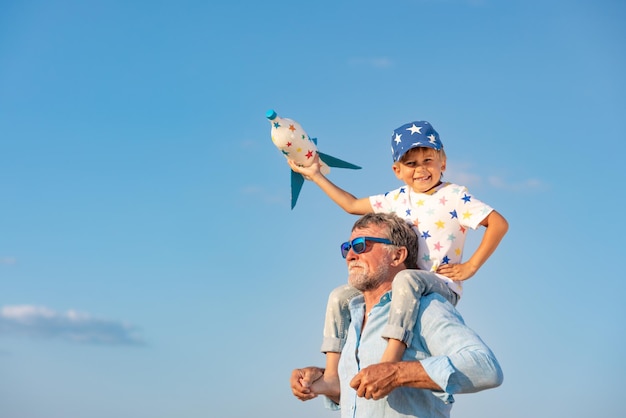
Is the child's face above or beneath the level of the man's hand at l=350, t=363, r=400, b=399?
above

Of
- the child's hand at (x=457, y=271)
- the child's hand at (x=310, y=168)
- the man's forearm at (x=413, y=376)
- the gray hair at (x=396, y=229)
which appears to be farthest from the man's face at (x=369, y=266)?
the child's hand at (x=310, y=168)

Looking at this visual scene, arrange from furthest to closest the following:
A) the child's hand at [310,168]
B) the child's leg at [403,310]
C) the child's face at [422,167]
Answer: the child's hand at [310,168] < the child's face at [422,167] < the child's leg at [403,310]

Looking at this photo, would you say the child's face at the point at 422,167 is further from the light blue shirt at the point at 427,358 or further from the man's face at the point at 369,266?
the light blue shirt at the point at 427,358

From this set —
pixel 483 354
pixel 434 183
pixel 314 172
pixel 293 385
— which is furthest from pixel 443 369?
pixel 314 172

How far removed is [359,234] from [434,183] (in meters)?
1.18

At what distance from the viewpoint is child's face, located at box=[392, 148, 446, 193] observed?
812 centimetres

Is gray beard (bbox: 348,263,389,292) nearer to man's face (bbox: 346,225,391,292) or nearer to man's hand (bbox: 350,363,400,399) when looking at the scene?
man's face (bbox: 346,225,391,292)

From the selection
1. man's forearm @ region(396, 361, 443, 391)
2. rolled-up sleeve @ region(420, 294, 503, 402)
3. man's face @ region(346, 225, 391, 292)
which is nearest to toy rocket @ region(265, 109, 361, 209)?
man's face @ region(346, 225, 391, 292)

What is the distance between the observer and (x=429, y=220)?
25.8 ft

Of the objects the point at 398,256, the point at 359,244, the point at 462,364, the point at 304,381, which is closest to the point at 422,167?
the point at 398,256

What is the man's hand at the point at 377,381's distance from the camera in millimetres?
6246

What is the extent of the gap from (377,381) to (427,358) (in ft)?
1.40

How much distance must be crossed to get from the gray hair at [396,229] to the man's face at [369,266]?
0.14 metres

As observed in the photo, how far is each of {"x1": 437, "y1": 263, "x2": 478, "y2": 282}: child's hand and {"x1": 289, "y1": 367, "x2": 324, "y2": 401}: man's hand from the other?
58.9 inches
